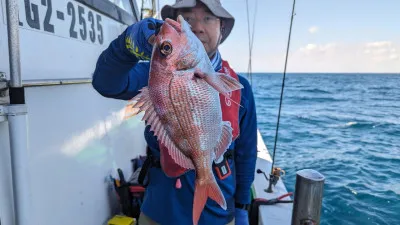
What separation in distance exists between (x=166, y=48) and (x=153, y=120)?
292mm

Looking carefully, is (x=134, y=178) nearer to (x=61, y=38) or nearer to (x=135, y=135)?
(x=135, y=135)

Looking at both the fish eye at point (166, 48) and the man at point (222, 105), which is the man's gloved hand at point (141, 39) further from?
the fish eye at point (166, 48)

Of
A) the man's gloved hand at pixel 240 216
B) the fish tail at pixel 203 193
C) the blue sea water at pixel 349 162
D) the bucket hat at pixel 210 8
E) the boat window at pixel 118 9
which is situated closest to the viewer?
the fish tail at pixel 203 193

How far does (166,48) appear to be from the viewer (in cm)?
111

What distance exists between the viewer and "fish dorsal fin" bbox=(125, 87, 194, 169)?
117 cm

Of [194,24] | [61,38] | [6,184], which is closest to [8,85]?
[6,184]

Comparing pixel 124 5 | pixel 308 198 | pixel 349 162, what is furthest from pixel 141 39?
pixel 349 162

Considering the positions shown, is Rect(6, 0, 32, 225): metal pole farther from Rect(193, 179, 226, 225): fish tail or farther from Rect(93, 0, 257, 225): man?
Rect(193, 179, 226, 225): fish tail

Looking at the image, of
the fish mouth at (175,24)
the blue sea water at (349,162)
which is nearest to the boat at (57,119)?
the fish mouth at (175,24)

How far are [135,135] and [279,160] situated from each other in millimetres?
7584

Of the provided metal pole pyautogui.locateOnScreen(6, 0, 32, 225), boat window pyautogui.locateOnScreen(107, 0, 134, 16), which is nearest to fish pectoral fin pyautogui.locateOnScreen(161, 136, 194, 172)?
metal pole pyautogui.locateOnScreen(6, 0, 32, 225)

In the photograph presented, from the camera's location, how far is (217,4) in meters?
1.70

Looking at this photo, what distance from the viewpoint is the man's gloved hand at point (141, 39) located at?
1.30 meters

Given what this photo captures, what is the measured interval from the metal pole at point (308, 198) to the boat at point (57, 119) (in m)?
0.77
